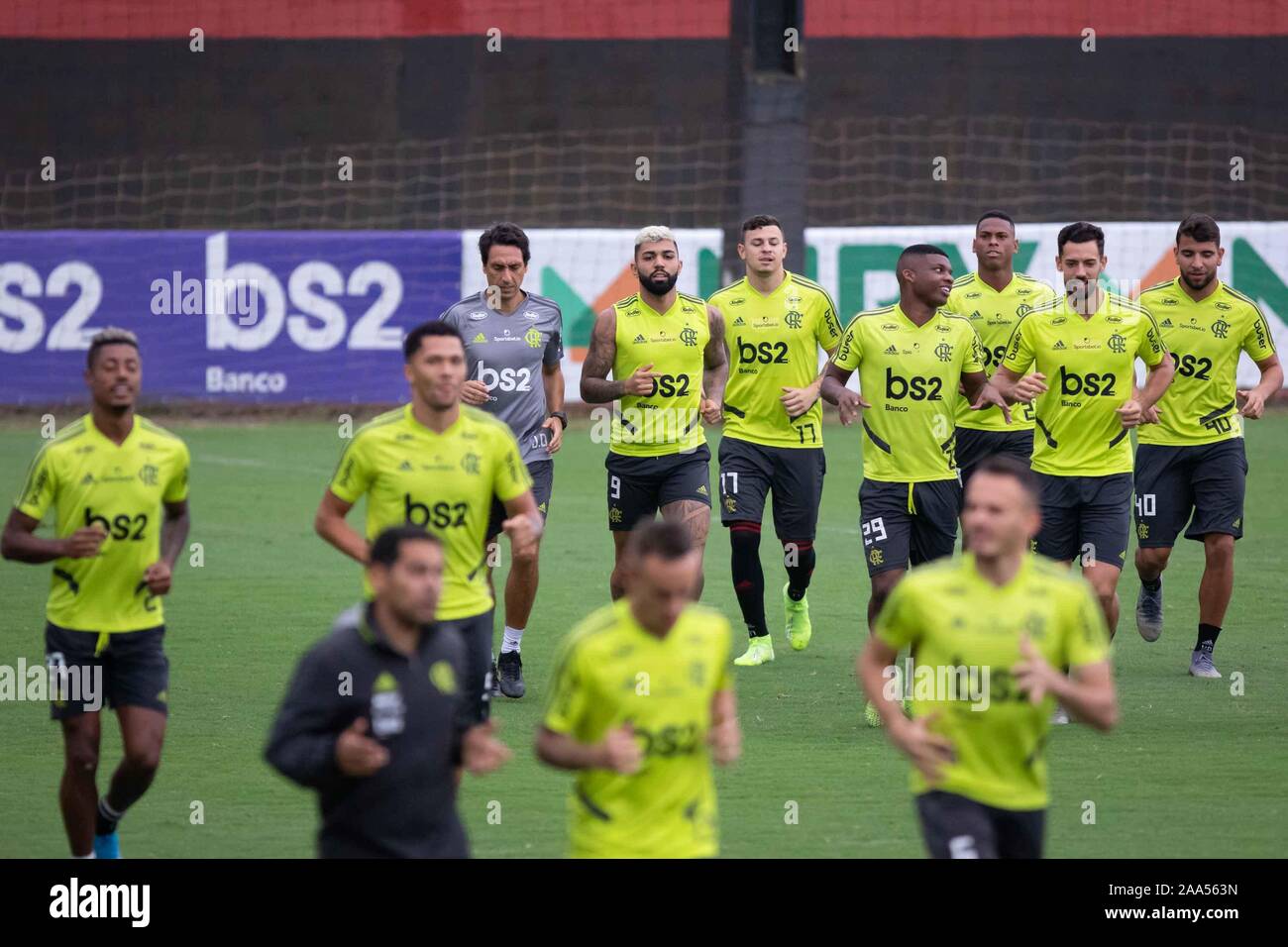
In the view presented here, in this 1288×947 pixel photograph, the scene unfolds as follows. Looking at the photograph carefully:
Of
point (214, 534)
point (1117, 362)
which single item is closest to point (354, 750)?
point (1117, 362)

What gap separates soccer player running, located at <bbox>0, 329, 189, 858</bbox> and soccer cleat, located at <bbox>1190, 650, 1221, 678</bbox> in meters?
6.24

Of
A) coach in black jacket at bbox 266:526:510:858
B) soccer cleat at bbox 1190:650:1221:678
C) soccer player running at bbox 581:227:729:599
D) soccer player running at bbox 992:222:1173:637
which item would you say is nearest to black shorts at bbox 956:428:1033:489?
soccer player running at bbox 992:222:1173:637

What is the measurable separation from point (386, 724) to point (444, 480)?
2177 mm

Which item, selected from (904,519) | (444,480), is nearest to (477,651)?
(444,480)

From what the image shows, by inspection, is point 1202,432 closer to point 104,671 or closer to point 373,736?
point 104,671

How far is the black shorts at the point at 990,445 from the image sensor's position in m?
11.4

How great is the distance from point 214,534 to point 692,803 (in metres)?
10.6

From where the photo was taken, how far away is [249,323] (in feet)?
70.0

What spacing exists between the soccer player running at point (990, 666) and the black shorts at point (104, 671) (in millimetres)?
2949

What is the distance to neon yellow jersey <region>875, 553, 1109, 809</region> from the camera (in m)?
5.55

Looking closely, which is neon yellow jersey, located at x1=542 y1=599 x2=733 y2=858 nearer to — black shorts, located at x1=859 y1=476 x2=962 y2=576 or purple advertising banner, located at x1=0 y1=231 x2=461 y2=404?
black shorts, located at x1=859 y1=476 x2=962 y2=576

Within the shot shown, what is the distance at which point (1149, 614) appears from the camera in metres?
11.3

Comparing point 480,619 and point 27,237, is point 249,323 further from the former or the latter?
point 480,619

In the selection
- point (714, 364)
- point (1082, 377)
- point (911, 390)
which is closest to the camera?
point (911, 390)
